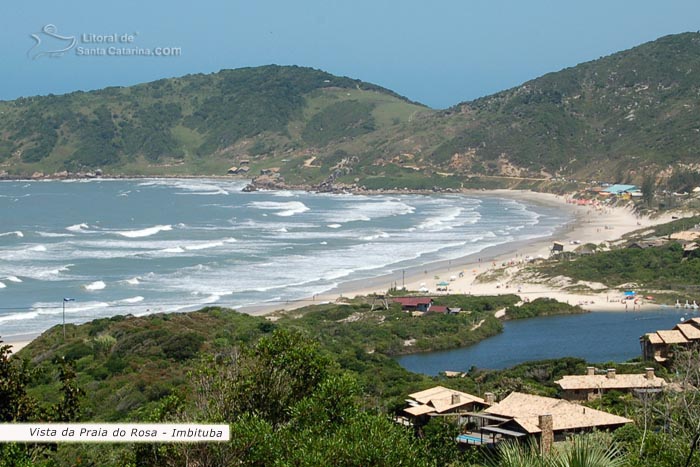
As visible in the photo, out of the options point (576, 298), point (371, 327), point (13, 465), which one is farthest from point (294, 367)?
point (576, 298)

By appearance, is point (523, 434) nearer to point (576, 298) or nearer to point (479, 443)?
point (479, 443)

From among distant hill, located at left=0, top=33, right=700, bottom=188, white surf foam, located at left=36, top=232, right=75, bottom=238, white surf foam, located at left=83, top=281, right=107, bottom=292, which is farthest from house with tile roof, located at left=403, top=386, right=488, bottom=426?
distant hill, located at left=0, top=33, right=700, bottom=188

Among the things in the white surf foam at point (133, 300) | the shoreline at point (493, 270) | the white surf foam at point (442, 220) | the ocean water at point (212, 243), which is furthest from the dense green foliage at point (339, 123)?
the white surf foam at point (133, 300)

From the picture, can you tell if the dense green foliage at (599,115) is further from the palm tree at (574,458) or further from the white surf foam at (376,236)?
the palm tree at (574,458)

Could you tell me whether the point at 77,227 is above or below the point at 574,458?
below

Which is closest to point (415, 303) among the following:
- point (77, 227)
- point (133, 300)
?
point (133, 300)

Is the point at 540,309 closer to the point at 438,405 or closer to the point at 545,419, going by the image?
the point at 438,405
